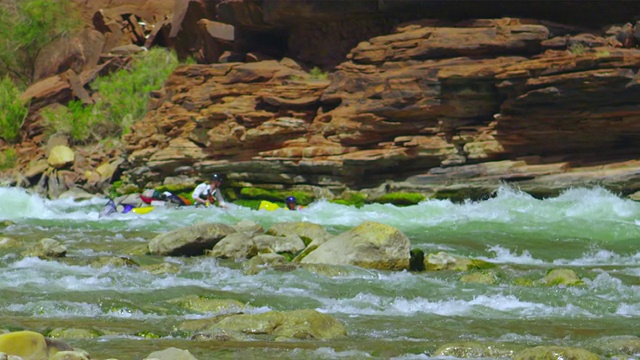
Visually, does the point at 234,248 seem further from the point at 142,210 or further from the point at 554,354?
the point at 142,210

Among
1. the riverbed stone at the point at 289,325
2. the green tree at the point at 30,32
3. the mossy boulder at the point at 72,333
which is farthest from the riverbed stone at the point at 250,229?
the green tree at the point at 30,32

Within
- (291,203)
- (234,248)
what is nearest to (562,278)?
(234,248)

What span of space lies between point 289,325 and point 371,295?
7.95 ft

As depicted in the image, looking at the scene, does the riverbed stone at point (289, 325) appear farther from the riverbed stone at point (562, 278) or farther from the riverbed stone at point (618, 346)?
the riverbed stone at point (562, 278)

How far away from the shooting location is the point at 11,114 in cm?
3903

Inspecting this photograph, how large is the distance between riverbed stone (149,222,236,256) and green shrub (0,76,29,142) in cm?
2688

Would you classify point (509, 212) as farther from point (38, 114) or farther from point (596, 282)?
point (38, 114)

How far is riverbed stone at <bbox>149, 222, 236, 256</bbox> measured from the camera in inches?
551

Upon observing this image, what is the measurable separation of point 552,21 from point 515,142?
15.9 ft


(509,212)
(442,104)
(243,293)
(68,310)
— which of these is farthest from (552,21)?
(68,310)

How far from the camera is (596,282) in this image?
11438 millimetres

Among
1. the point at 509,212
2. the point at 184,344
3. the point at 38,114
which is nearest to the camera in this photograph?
the point at 184,344

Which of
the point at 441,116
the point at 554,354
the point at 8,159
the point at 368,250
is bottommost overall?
the point at 8,159

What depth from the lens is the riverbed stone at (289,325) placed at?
26.8 feet
